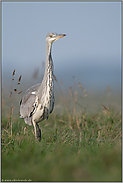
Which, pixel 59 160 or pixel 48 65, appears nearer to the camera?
pixel 59 160

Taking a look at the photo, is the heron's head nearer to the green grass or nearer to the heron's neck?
the heron's neck

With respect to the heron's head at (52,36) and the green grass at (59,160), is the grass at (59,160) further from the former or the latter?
the heron's head at (52,36)

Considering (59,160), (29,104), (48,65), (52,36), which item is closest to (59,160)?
(59,160)

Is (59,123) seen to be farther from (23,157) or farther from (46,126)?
(23,157)

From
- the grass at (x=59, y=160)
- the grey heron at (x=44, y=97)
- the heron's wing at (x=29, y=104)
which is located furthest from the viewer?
the heron's wing at (x=29, y=104)

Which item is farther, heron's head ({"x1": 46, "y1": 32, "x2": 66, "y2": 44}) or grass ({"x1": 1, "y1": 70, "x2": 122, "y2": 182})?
heron's head ({"x1": 46, "y1": 32, "x2": 66, "y2": 44})

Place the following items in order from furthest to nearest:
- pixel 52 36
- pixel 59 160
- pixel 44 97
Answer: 1. pixel 52 36
2. pixel 44 97
3. pixel 59 160

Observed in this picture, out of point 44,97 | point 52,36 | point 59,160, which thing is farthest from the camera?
point 52,36

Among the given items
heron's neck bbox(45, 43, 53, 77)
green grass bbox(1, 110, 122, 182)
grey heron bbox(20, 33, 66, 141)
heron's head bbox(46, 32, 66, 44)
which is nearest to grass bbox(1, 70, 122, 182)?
green grass bbox(1, 110, 122, 182)

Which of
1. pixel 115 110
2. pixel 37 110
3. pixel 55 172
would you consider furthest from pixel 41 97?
pixel 115 110

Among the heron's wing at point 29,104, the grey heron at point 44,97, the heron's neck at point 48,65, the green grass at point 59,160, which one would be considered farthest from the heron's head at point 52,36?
the green grass at point 59,160

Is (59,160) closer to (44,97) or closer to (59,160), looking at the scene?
(59,160)

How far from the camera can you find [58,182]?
3.14 meters

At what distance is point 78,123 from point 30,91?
167 centimetres
